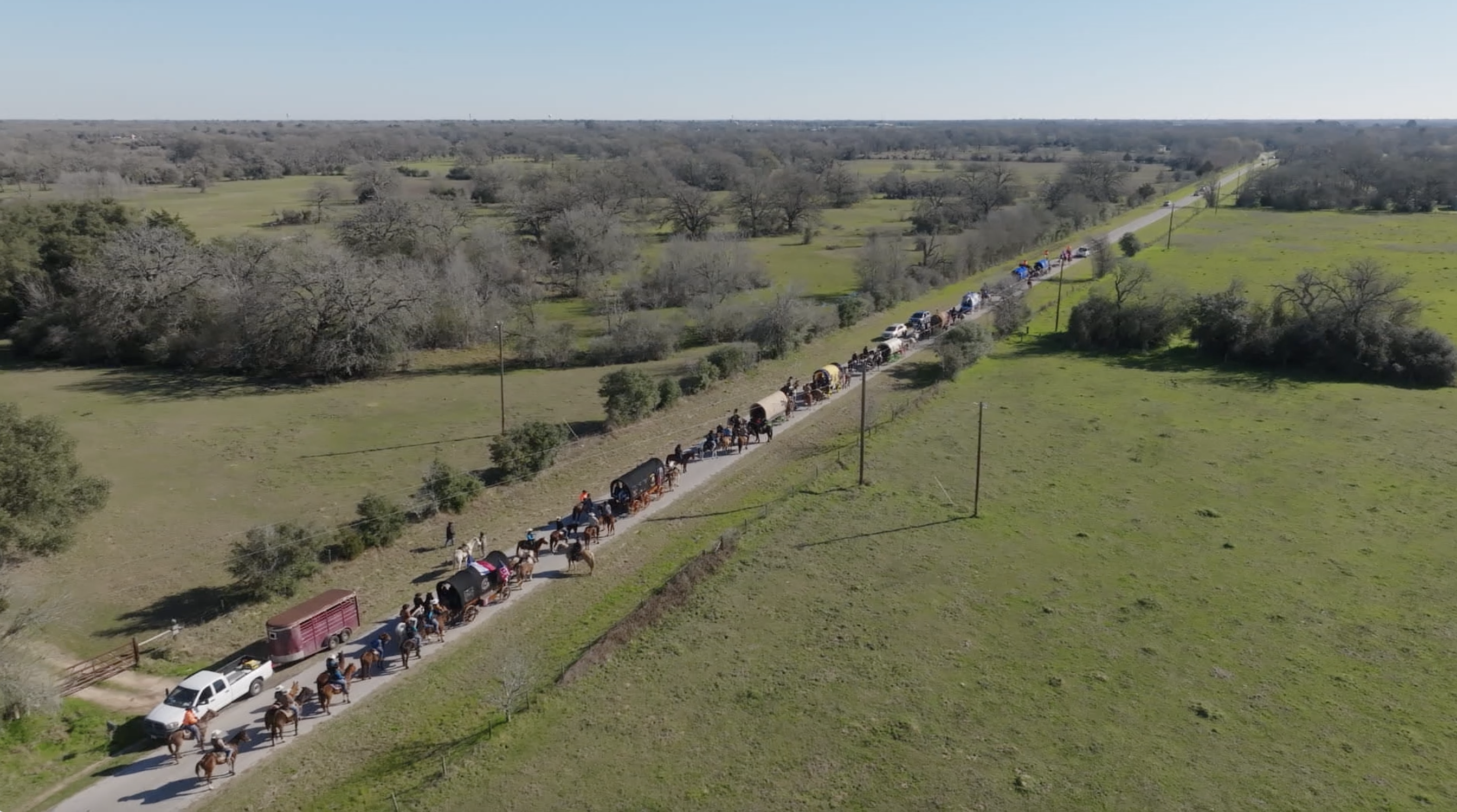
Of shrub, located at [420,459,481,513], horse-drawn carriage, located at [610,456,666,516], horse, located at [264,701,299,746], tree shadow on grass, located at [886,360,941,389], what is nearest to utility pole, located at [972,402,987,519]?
horse-drawn carriage, located at [610,456,666,516]

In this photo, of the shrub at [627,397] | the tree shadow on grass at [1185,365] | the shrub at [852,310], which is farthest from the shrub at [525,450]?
the tree shadow on grass at [1185,365]

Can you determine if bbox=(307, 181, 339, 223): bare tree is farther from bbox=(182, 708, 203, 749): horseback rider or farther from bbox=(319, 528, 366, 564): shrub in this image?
bbox=(182, 708, 203, 749): horseback rider

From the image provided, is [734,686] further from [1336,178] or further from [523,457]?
[1336,178]

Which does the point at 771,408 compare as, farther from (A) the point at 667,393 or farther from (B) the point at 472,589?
(B) the point at 472,589

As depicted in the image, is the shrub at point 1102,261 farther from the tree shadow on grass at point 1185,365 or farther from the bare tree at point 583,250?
the bare tree at point 583,250

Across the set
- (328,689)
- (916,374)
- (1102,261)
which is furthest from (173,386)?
(1102,261)
